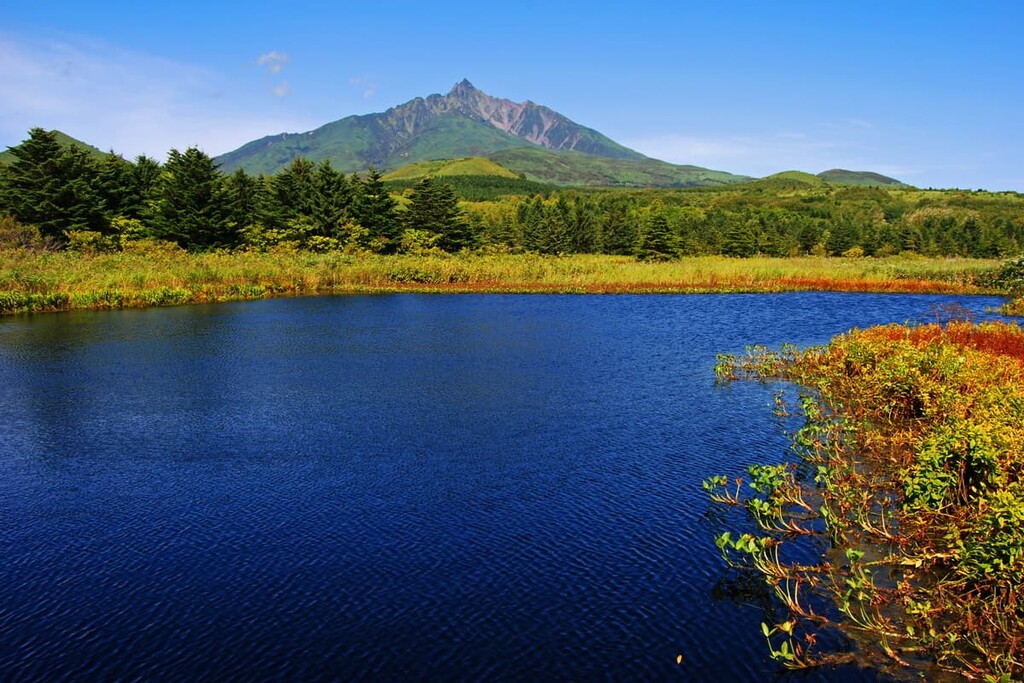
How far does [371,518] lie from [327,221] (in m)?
65.2

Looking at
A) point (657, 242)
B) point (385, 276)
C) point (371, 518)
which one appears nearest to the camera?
point (371, 518)

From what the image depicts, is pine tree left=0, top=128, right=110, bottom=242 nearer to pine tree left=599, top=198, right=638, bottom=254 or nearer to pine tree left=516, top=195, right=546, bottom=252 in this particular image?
pine tree left=516, top=195, right=546, bottom=252

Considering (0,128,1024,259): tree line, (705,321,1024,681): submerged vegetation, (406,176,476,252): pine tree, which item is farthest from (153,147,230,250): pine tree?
(705,321,1024,681): submerged vegetation

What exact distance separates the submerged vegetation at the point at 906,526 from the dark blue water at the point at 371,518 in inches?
Result: 26.5

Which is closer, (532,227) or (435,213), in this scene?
(435,213)

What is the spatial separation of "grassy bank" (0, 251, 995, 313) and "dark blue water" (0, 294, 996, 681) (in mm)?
20156

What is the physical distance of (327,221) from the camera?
72.6 meters

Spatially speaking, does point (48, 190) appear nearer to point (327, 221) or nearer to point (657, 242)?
point (327, 221)

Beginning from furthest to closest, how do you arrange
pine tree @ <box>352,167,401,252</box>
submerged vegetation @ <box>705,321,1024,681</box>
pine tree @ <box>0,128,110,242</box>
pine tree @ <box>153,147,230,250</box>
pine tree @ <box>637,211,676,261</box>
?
pine tree @ <box>637,211,676,261</box>
pine tree @ <box>352,167,401,252</box>
pine tree @ <box>153,147,230,250</box>
pine tree @ <box>0,128,110,242</box>
submerged vegetation @ <box>705,321,1024,681</box>

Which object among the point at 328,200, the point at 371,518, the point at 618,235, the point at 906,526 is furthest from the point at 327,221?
the point at 906,526

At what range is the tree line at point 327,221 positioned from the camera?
62562 millimetres

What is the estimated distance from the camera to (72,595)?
360 inches

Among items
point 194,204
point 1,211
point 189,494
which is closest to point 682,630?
point 189,494

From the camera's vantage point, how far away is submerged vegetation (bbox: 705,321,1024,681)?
7.41m
